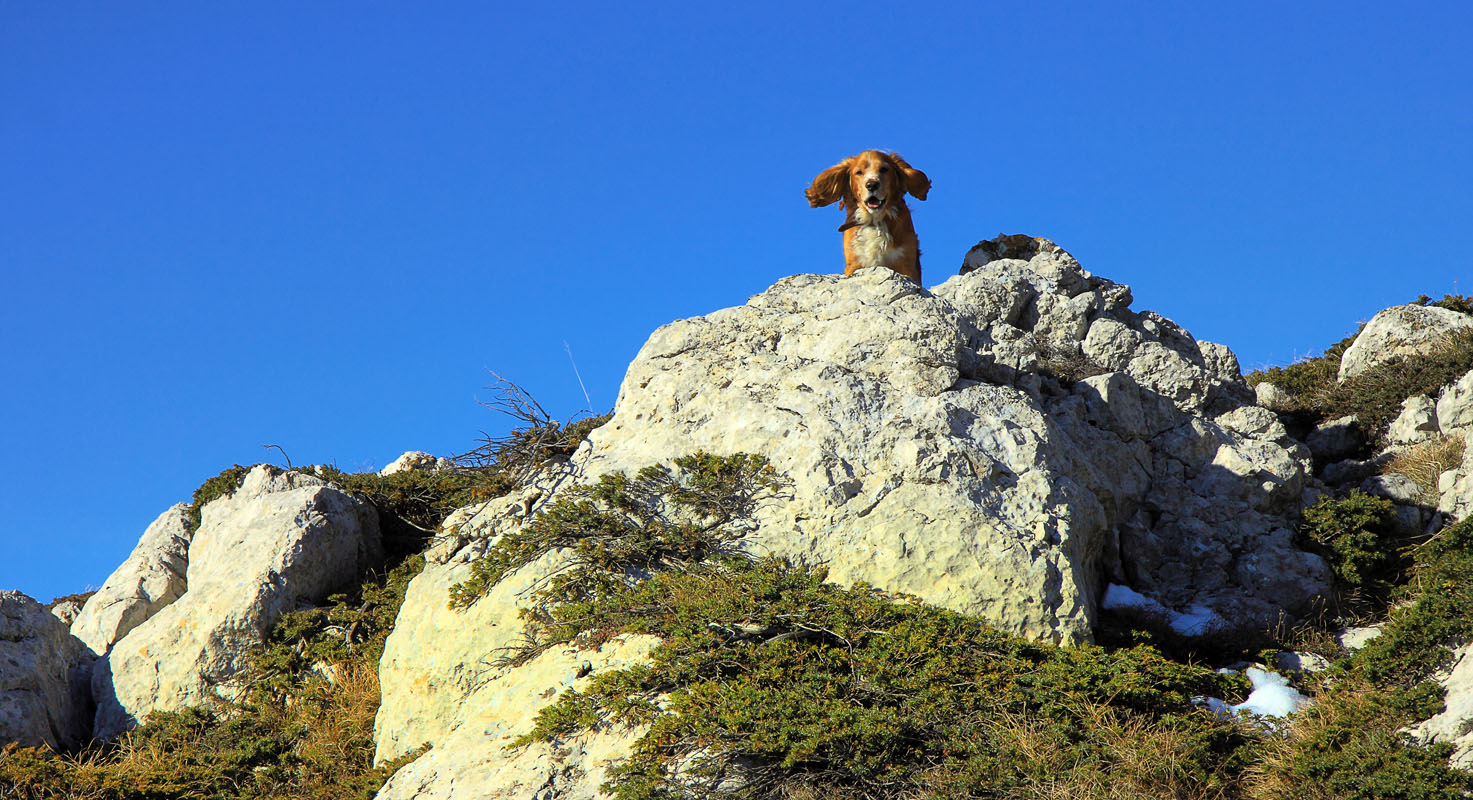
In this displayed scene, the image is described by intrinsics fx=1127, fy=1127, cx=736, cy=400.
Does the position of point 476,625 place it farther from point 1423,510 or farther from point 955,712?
point 1423,510

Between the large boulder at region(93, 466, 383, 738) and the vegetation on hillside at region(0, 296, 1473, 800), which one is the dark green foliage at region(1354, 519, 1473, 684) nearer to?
the vegetation on hillside at region(0, 296, 1473, 800)

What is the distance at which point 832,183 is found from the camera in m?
13.7

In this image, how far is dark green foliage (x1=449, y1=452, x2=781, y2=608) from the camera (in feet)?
28.5

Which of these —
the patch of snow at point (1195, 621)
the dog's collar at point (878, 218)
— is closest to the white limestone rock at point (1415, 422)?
the patch of snow at point (1195, 621)

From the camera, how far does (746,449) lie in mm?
9328

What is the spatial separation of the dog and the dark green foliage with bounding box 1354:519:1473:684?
6.31 meters

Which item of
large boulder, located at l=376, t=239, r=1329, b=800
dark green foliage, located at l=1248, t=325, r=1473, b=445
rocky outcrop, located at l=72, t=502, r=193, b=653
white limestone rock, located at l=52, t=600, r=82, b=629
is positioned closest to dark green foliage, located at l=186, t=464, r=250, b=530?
rocky outcrop, located at l=72, t=502, r=193, b=653

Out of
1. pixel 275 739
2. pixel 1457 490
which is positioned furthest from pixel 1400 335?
pixel 275 739

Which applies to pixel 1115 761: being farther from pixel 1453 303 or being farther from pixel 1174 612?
pixel 1453 303

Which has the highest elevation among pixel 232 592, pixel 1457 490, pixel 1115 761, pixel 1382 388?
pixel 1382 388

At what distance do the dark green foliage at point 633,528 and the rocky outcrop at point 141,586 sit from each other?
16.8ft

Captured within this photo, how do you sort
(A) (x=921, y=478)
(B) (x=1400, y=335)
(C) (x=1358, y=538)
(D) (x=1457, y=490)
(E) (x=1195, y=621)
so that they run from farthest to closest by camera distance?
(B) (x=1400, y=335) < (D) (x=1457, y=490) < (C) (x=1358, y=538) < (E) (x=1195, y=621) < (A) (x=921, y=478)

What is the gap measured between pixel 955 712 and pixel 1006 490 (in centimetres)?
219

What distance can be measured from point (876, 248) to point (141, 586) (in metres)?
8.92
